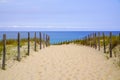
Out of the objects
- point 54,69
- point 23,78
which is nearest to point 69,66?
point 54,69

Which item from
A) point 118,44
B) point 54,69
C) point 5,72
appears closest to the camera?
point 5,72

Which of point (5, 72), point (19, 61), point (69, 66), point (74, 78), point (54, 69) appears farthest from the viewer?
point (19, 61)

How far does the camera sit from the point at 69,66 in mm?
12234

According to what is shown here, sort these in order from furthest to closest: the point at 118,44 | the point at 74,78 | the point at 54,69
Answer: the point at 118,44 < the point at 54,69 < the point at 74,78

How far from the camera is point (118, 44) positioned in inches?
708

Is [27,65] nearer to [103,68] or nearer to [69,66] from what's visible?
[69,66]

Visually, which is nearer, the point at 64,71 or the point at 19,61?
the point at 64,71

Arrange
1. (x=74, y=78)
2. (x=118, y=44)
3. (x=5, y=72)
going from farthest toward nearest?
(x=118, y=44)
(x=5, y=72)
(x=74, y=78)

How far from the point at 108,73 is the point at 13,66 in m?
4.67

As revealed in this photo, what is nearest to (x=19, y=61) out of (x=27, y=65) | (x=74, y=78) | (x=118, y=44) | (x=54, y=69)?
(x=27, y=65)

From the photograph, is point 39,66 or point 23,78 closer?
point 23,78

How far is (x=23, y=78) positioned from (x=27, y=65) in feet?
8.98

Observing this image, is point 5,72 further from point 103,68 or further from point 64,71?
point 103,68

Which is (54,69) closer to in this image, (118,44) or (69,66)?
(69,66)
